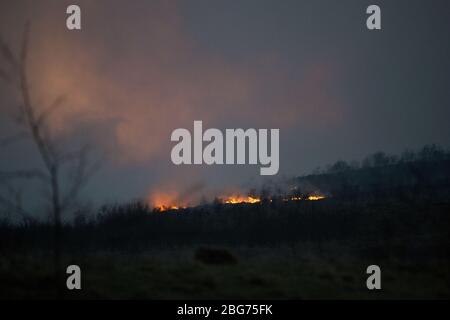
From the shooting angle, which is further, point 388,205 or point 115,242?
point 388,205

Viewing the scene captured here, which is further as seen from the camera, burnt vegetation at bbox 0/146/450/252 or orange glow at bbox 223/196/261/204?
orange glow at bbox 223/196/261/204

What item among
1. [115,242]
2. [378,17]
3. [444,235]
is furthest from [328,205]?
[378,17]

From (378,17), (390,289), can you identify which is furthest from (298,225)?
(390,289)

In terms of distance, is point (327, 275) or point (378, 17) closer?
point (327, 275)

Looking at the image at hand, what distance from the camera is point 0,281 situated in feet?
45.3

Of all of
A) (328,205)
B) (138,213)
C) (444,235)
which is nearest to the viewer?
(444,235)

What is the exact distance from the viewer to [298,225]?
5772 cm

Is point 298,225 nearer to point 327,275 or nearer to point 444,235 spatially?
point 444,235

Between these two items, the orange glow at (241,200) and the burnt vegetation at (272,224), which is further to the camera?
the orange glow at (241,200)

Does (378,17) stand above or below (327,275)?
above
